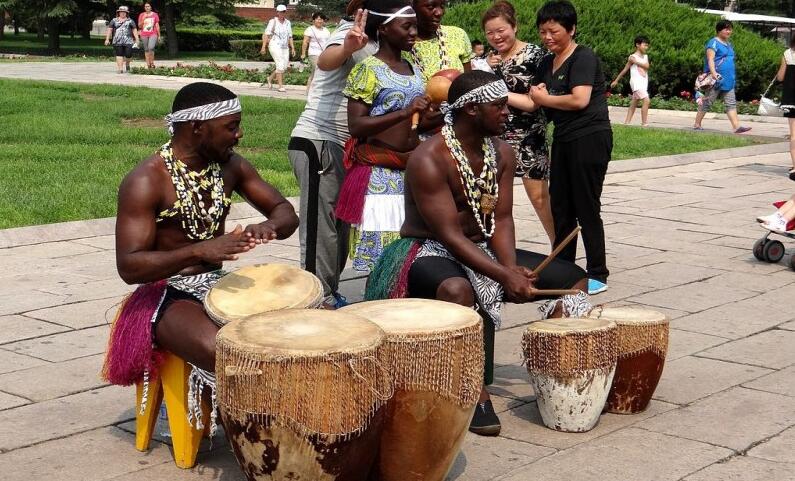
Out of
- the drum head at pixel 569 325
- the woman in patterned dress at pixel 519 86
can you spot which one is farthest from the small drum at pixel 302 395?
the woman in patterned dress at pixel 519 86

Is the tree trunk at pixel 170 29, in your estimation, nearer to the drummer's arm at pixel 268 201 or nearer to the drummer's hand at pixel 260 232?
the drummer's arm at pixel 268 201

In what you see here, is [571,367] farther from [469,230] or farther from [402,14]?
[402,14]

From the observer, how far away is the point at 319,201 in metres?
6.28

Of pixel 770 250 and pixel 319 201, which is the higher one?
pixel 319 201

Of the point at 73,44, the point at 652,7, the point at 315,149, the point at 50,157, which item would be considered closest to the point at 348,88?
the point at 315,149

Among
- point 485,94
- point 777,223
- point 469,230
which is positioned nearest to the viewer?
point 485,94

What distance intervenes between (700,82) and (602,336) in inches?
553

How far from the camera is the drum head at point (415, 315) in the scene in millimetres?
3965

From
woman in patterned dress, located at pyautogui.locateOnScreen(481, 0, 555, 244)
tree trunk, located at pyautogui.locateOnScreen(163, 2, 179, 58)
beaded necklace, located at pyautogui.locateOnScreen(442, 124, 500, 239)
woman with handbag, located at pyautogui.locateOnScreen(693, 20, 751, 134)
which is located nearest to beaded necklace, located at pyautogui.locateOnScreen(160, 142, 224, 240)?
beaded necklace, located at pyautogui.locateOnScreen(442, 124, 500, 239)

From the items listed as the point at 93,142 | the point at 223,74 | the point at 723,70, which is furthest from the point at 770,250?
the point at 223,74

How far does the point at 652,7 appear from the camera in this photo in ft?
83.8

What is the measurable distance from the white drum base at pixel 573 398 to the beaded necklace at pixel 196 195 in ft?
4.85

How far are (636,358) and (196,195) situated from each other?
200 cm

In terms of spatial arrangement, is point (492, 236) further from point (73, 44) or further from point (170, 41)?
point (73, 44)
